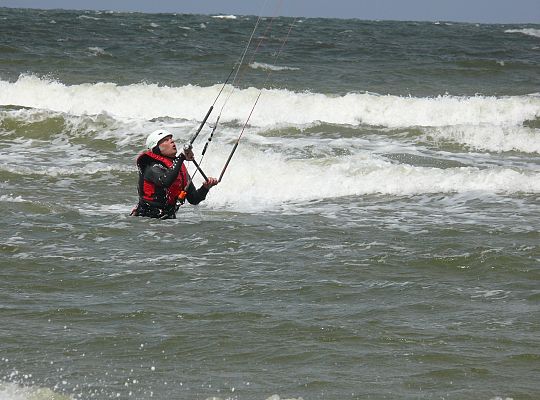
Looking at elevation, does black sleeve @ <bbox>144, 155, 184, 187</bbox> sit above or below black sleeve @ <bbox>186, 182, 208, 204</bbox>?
above

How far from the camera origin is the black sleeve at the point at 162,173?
376 inches

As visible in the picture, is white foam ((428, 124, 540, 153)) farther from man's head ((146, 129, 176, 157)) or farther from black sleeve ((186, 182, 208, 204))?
black sleeve ((186, 182, 208, 204))

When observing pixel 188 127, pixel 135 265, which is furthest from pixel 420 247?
pixel 188 127

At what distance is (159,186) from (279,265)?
1.44m

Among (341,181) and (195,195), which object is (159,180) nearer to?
(195,195)

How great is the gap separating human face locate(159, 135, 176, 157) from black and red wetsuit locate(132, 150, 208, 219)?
52 mm

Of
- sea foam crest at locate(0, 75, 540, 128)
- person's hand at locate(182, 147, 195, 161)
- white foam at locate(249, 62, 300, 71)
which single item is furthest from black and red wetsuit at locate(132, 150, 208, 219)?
white foam at locate(249, 62, 300, 71)

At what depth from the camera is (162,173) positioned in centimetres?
977

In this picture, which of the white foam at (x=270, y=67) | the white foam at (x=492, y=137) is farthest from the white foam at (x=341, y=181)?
the white foam at (x=270, y=67)

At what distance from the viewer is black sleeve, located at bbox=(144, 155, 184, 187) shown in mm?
9555

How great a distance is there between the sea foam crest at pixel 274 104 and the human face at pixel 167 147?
1450cm

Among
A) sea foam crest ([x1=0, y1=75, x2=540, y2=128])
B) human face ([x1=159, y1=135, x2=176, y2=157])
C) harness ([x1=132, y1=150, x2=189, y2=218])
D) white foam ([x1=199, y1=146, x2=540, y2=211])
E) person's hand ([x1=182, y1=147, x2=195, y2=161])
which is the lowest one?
sea foam crest ([x1=0, y1=75, x2=540, y2=128])

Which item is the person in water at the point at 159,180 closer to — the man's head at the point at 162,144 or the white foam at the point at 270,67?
the man's head at the point at 162,144

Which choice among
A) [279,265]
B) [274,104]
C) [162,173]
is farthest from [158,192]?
[274,104]
